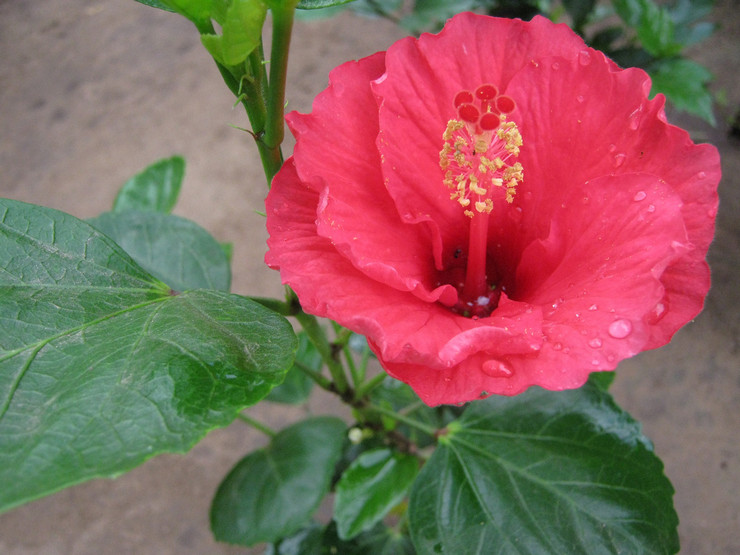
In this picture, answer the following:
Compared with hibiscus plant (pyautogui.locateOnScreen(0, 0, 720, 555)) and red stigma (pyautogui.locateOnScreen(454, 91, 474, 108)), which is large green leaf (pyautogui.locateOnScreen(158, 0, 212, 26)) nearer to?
hibiscus plant (pyautogui.locateOnScreen(0, 0, 720, 555))

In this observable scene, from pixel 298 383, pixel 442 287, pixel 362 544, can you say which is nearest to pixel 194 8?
pixel 442 287

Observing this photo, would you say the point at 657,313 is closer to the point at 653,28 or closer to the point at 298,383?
the point at 298,383

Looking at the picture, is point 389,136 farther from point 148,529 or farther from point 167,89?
point 167,89

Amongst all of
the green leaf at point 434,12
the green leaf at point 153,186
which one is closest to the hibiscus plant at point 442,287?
the green leaf at point 153,186

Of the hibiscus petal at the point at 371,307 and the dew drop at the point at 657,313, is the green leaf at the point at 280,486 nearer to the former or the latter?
the hibiscus petal at the point at 371,307

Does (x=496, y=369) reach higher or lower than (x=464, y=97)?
→ lower

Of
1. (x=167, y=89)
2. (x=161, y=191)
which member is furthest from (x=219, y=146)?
(x=161, y=191)

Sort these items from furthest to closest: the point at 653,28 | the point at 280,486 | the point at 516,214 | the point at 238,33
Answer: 1. the point at 653,28
2. the point at 280,486
3. the point at 516,214
4. the point at 238,33
